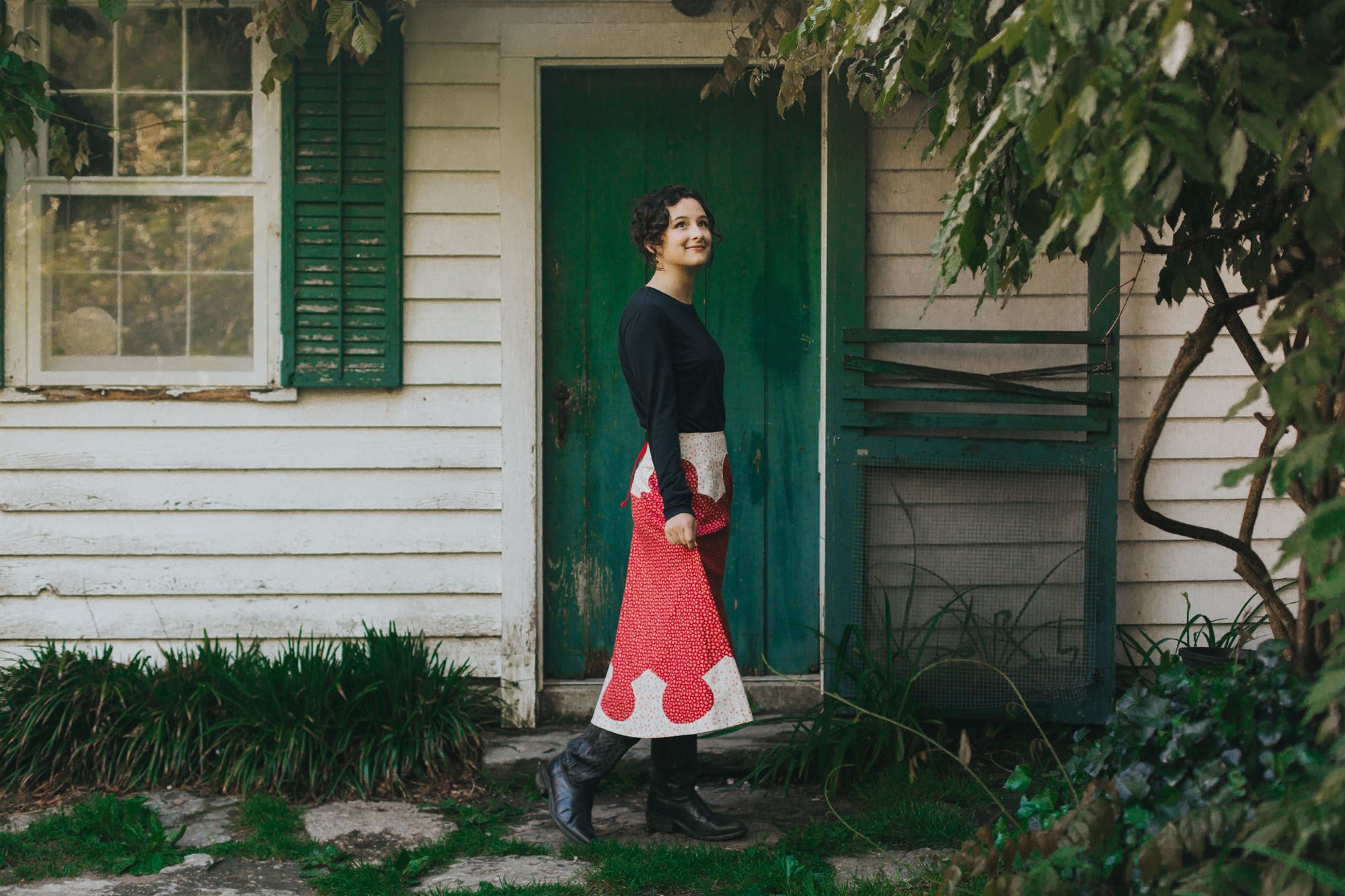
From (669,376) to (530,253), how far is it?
4.55 ft

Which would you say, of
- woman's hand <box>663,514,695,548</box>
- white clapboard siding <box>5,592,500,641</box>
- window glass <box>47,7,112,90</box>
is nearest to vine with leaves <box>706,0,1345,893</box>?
woman's hand <box>663,514,695,548</box>

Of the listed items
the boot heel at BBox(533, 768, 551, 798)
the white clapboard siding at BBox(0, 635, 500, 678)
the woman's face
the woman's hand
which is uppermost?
the woman's face

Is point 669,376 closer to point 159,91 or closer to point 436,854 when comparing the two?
point 436,854

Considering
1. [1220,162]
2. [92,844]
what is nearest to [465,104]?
[92,844]

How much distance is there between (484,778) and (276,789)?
686 millimetres

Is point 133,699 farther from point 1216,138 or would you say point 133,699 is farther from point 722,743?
point 1216,138

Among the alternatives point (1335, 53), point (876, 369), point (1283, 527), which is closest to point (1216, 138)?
point (1335, 53)

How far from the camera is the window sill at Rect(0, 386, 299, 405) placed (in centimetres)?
437

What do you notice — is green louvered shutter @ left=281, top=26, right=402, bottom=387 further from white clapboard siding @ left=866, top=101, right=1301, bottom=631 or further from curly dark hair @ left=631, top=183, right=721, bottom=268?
white clapboard siding @ left=866, top=101, right=1301, bottom=631

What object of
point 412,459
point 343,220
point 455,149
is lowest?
point 412,459

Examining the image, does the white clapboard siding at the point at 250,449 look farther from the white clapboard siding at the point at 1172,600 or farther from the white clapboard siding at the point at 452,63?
the white clapboard siding at the point at 1172,600

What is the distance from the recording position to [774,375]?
457 centimetres

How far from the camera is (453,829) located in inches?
144

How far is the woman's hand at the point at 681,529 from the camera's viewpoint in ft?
10.5
